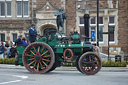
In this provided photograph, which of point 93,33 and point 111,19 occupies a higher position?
point 111,19

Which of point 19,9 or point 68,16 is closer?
point 68,16

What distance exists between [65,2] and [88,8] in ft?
7.14

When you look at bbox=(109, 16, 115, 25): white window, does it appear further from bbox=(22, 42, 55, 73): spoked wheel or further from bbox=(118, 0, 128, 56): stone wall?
bbox=(22, 42, 55, 73): spoked wheel

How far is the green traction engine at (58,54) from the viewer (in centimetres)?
1173

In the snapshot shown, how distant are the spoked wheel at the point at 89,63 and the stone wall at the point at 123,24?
16.1 metres

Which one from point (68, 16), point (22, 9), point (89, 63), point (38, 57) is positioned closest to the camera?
point (89, 63)

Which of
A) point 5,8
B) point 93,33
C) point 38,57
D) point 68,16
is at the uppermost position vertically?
point 5,8

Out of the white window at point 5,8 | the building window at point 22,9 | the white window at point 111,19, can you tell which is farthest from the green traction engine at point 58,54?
the white window at point 5,8

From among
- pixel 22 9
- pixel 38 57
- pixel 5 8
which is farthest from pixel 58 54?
pixel 5 8

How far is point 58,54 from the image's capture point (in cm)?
1209

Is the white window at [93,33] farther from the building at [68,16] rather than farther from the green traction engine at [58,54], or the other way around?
the green traction engine at [58,54]

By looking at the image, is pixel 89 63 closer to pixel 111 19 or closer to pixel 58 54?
pixel 58 54

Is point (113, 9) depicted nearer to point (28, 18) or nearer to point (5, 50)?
point (28, 18)

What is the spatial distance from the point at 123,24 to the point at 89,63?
16.4m
